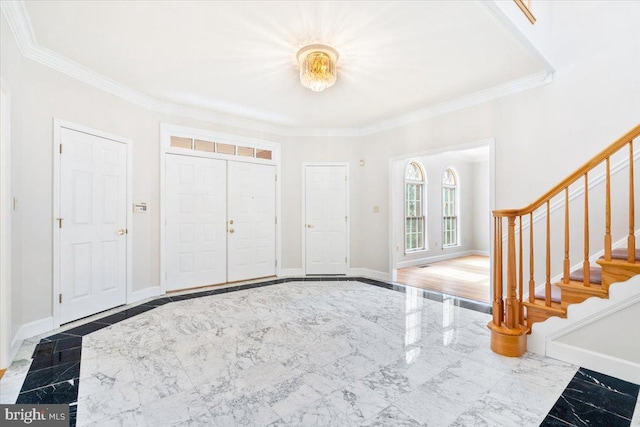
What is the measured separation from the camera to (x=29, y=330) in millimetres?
2697

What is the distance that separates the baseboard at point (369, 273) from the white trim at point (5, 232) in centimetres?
424

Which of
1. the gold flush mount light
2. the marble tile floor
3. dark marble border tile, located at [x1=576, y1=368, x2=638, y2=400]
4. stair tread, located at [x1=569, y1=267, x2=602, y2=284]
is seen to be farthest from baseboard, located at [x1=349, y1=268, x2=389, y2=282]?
the gold flush mount light

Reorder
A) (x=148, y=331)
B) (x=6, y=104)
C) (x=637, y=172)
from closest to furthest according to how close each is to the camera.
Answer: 1. (x=6, y=104)
2. (x=637, y=172)
3. (x=148, y=331)

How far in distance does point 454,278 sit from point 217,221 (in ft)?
13.4

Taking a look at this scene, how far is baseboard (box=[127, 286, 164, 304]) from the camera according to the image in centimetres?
373

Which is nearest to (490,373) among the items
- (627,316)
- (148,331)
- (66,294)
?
(627,316)

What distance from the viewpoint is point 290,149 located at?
5281 mm

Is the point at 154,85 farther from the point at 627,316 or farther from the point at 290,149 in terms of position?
the point at 627,316

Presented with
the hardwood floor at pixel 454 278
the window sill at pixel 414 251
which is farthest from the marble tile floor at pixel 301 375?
the window sill at pixel 414 251

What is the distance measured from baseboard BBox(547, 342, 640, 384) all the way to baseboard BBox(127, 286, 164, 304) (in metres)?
4.36

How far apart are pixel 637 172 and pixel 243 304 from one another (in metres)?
4.22

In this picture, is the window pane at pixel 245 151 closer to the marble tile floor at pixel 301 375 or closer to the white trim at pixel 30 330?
the marble tile floor at pixel 301 375

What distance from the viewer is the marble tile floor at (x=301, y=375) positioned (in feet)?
5.52

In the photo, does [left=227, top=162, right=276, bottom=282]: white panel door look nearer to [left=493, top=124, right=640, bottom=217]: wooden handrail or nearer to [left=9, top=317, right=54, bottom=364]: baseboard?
[left=9, top=317, right=54, bottom=364]: baseboard
